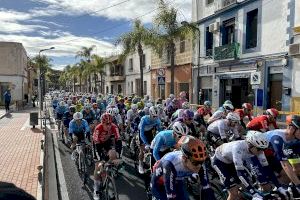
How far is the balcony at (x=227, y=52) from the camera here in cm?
2203

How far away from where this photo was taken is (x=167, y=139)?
6484 mm

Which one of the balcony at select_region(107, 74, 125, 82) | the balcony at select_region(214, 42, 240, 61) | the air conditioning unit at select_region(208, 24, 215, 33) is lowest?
the balcony at select_region(107, 74, 125, 82)

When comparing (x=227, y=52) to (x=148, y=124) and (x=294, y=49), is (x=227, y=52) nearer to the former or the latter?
(x=294, y=49)

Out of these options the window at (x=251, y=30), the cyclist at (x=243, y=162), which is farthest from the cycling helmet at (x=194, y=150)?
the window at (x=251, y=30)

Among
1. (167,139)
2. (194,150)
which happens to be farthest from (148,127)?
(194,150)

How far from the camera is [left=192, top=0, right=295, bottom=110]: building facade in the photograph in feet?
60.3

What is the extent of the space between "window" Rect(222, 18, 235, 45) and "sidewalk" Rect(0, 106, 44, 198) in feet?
43.3

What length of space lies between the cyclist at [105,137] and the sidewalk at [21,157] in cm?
155

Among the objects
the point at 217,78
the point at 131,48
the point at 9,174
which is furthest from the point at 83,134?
the point at 131,48

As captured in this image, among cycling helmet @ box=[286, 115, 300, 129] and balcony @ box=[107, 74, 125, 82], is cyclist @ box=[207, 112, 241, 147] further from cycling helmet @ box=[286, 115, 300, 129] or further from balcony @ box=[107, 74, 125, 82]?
balcony @ box=[107, 74, 125, 82]

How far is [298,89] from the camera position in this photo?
17.1 metres

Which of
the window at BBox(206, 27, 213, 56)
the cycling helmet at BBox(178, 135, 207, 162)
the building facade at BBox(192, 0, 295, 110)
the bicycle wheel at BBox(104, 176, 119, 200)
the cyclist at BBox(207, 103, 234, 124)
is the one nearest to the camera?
the cycling helmet at BBox(178, 135, 207, 162)

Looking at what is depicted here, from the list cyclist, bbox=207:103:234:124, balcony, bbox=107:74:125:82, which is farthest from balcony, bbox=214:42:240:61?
balcony, bbox=107:74:125:82

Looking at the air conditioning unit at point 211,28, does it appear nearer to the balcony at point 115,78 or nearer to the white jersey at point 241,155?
the white jersey at point 241,155
